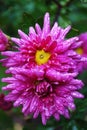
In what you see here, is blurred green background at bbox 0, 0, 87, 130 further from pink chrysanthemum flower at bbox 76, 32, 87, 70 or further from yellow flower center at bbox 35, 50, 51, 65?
yellow flower center at bbox 35, 50, 51, 65

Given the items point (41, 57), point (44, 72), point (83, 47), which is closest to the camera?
point (44, 72)

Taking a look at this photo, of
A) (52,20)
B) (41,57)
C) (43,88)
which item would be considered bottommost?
(43,88)

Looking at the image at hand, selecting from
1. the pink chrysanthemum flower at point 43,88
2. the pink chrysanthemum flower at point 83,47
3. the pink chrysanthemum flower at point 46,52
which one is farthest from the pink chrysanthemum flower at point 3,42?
the pink chrysanthemum flower at point 83,47

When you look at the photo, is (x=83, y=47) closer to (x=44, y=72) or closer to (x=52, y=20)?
(x=52, y=20)

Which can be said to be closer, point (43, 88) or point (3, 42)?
point (43, 88)

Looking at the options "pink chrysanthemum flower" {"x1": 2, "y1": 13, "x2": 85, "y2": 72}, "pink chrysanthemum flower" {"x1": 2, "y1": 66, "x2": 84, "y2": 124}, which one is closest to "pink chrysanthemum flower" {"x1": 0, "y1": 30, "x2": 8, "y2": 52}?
"pink chrysanthemum flower" {"x1": 2, "y1": 13, "x2": 85, "y2": 72}

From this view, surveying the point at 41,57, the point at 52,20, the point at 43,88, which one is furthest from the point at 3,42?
the point at 52,20
